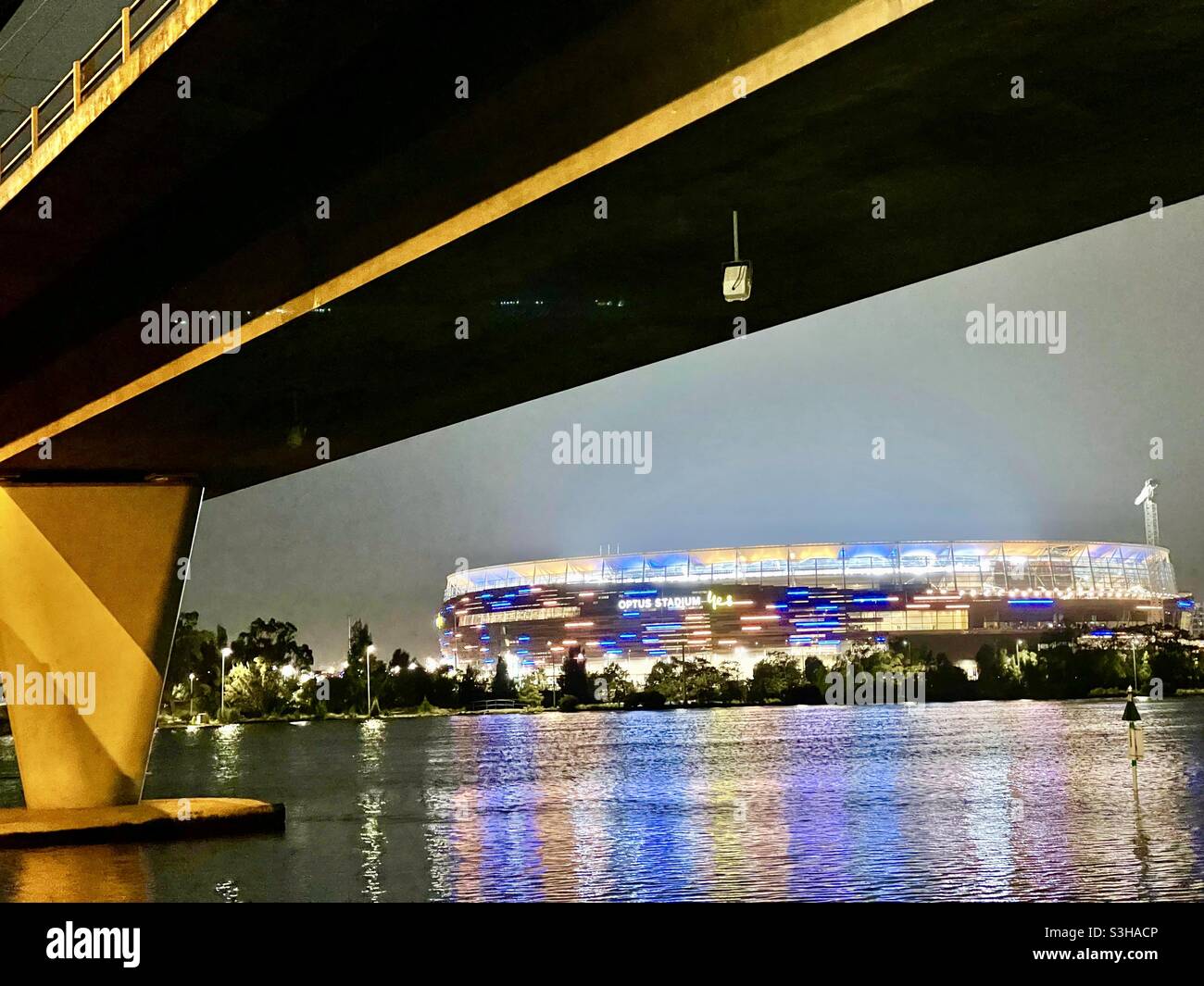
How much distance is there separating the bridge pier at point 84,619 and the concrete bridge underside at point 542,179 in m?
8.23

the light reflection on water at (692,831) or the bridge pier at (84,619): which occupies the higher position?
the bridge pier at (84,619)

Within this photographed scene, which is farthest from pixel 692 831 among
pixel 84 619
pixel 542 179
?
pixel 542 179

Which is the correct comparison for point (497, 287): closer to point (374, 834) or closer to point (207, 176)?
Answer: point (207, 176)

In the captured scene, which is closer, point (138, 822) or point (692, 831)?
point (138, 822)

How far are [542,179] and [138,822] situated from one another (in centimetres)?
2167

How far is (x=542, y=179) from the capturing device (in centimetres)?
1281

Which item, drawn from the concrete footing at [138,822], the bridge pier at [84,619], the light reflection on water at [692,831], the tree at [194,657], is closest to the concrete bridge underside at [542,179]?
the light reflection on water at [692,831]

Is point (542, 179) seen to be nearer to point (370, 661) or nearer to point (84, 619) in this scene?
point (84, 619)

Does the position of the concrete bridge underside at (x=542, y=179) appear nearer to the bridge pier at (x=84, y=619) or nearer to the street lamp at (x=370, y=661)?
the bridge pier at (x=84, y=619)

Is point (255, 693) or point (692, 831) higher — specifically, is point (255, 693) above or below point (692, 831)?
below

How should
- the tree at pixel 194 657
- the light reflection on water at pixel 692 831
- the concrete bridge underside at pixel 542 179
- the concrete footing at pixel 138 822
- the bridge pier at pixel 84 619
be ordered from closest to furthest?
the concrete bridge underside at pixel 542 179 < the light reflection on water at pixel 692 831 < the concrete footing at pixel 138 822 < the bridge pier at pixel 84 619 < the tree at pixel 194 657

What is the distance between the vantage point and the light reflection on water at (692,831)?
2284 centimetres

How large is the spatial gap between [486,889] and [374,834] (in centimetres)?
1242
